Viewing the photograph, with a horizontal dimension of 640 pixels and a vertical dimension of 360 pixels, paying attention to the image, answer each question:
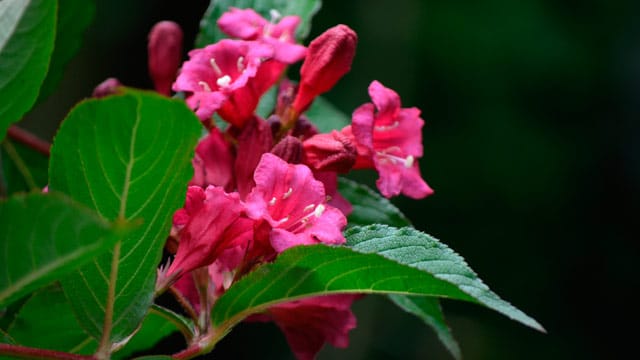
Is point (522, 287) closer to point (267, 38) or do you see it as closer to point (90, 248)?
point (267, 38)

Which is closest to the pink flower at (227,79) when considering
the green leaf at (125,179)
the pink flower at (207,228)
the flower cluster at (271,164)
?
the flower cluster at (271,164)

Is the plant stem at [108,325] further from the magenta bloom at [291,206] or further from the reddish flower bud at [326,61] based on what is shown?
the reddish flower bud at [326,61]

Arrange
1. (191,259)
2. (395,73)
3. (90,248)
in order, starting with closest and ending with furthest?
(90,248) → (191,259) → (395,73)

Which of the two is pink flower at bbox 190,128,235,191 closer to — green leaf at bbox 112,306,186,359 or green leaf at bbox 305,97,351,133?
green leaf at bbox 112,306,186,359

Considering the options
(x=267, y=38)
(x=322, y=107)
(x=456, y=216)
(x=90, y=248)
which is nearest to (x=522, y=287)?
(x=456, y=216)

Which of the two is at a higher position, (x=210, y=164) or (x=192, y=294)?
(x=210, y=164)
